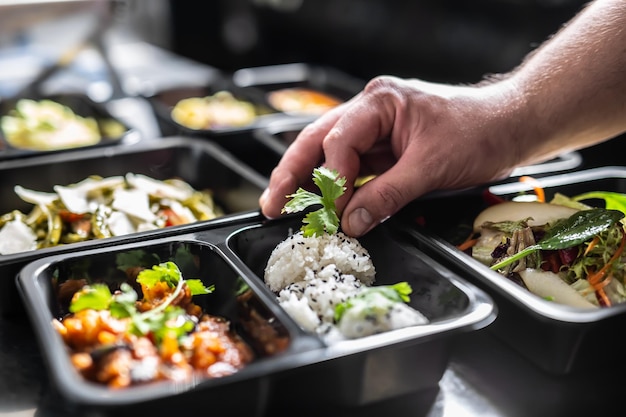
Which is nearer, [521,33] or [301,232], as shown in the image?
[301,232]

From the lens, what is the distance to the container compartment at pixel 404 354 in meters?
1.18

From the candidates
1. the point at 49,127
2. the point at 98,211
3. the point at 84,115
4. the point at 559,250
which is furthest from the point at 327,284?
the point at 84,115

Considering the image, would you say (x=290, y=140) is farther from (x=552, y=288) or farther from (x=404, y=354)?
(x=404, y=354)

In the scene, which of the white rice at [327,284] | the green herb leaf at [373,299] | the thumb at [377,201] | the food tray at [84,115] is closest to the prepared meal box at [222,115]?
the food tray at [84,115]

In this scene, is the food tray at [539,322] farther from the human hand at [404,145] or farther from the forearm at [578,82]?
the forearm at [578,82]

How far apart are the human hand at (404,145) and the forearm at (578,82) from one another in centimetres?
7

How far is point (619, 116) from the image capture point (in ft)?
6.18

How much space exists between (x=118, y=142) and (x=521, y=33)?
1669 millimetres

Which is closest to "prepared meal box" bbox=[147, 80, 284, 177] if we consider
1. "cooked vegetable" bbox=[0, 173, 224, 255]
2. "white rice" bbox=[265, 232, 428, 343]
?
"cooked vegetable" bbox=[0, 173, 224, 255]

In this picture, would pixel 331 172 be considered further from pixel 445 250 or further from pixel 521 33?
pixel 521 33

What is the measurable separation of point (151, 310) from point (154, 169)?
115 centimetres

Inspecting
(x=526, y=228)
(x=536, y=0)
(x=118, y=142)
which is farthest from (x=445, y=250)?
(x=536, y=0)

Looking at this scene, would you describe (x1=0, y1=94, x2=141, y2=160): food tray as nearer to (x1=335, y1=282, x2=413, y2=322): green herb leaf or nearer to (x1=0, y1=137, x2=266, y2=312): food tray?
(x1=0, y1=137, x2=266, y2=312): food tray

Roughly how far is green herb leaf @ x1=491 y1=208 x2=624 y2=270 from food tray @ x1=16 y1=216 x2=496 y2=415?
253mm
